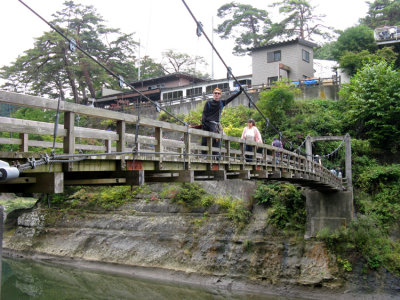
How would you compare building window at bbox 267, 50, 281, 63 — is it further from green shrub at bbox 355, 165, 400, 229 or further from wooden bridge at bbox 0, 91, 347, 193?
wooden bridge at bbox 0, 91, 347, 193

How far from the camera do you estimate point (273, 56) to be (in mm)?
29578

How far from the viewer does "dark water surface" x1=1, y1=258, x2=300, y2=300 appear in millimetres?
15273

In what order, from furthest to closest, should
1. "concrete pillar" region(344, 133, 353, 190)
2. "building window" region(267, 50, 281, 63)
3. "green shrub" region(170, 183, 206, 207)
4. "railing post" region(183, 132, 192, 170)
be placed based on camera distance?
"building window" region(267, 50, 281, 63) → "green shrub" region(170, 183, 206, 207) → "concrete pillar" region(344, 133, 353, 190) → "railing post" region(183, 132, 192, 170)

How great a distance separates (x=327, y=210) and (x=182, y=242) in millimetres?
6160

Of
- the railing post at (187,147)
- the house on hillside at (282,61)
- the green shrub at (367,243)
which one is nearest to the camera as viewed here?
the railing post at (187,147)

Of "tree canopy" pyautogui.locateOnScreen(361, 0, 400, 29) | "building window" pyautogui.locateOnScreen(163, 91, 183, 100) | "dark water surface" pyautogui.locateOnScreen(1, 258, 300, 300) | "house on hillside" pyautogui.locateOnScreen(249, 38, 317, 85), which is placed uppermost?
"tree canopy" pyautogui.locateOnScreen(361, 0, 400, 29)

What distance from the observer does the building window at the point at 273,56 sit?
29.3 m

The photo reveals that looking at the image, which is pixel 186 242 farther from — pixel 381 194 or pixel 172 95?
pixel 172 95

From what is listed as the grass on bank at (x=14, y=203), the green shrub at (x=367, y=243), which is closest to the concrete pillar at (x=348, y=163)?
the green shrub at (x=367, y=243)

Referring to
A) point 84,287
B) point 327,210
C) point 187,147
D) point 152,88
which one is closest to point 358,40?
point 327,210

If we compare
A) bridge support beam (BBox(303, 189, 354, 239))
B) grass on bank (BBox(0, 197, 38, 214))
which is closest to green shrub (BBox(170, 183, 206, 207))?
bridge support beam (BBox(303, 189, 354, 239))

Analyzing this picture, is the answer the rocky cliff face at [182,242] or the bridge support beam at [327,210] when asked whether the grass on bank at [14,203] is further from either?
the bridge support beam at [327,210]

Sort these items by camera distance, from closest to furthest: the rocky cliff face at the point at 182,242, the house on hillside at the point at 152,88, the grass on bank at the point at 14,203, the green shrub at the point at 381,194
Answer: the rocky cliff face at the point at 182,242
the green shrub at the point at 381,194
the grass on bank at the point at 14,203
the house on hillside at the point at 152,88

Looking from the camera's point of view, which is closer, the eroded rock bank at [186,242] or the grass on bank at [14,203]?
the eroded rock bank at [186,242]
